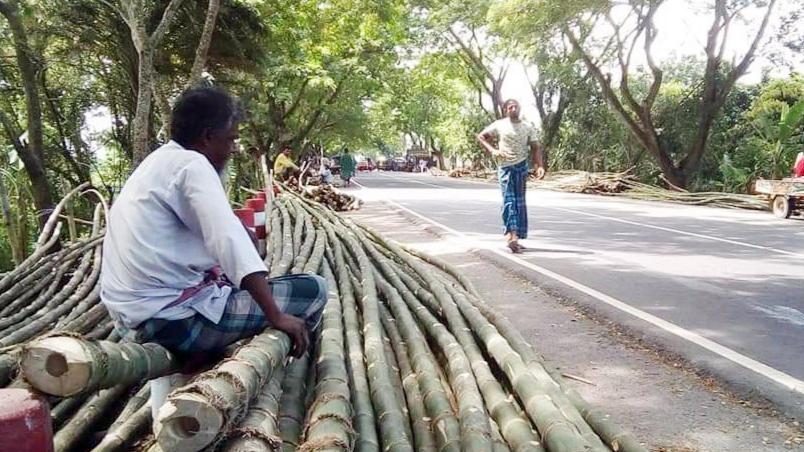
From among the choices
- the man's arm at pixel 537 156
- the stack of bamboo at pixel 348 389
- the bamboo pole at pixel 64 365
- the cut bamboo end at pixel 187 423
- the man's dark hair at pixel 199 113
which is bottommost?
the stack of bamboo at pixel 348 389

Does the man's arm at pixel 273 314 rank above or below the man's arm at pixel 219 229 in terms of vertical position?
below

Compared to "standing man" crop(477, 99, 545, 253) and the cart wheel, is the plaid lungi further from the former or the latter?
the cart wheel

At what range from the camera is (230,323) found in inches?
92.8

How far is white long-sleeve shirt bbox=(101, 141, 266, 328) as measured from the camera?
2131mm

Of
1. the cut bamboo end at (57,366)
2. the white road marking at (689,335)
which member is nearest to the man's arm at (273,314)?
the cut bamboo end at (57,366)

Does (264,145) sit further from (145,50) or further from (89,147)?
(145,50)

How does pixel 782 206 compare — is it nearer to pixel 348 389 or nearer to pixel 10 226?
pixel 348 389

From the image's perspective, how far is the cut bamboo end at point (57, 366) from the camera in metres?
1.56

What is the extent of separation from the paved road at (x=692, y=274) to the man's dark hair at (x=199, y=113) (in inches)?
106

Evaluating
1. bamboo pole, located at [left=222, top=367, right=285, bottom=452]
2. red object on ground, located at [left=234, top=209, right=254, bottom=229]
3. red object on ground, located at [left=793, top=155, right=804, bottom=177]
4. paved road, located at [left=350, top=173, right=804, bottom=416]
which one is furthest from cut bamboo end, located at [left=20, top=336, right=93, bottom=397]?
red object on ground, located at [left=793, top=155, right=804, bottom=177]

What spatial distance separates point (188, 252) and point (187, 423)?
0.94 meters

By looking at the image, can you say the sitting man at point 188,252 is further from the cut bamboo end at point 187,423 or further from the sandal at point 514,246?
the sandal at point 514,246

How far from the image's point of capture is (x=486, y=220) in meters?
10.2

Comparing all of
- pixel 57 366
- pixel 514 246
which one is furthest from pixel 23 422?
pixel 514 246
